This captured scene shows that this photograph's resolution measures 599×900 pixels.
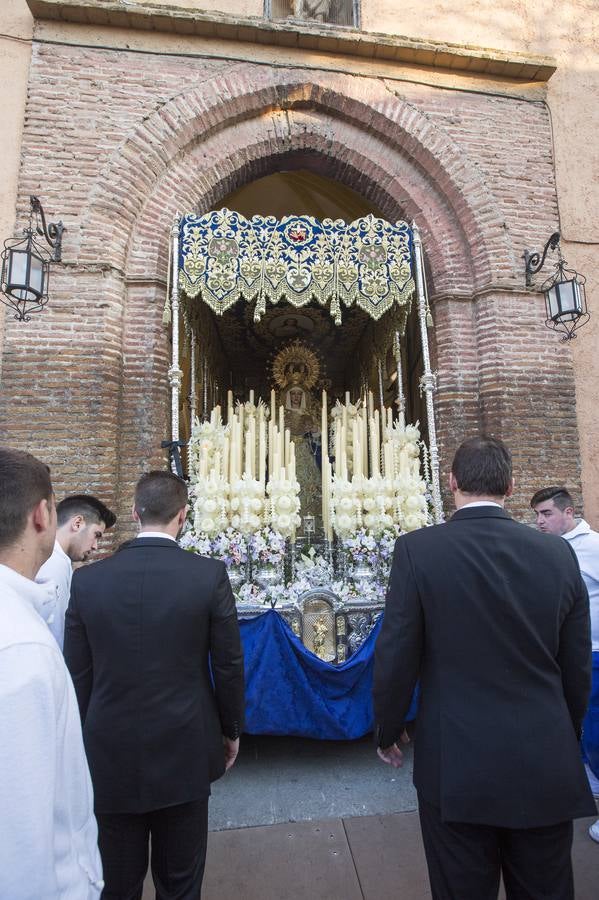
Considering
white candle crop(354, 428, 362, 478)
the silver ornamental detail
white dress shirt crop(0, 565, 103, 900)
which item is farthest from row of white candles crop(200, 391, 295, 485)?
white dress shirt crop(0, 565, 103, 900)

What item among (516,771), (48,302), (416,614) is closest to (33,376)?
(48,302)

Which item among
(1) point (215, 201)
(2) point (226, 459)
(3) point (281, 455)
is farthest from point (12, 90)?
(3) point (281, 455)

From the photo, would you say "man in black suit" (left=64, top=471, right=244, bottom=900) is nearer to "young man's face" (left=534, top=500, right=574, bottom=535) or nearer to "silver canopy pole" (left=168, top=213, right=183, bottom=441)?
"young man's face" (left=534, top=500, right=574, bottom=535)

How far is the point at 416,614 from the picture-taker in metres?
1.89

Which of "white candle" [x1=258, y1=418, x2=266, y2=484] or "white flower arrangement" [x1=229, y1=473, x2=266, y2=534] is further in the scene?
"white candle" [x1=258, y1=418, x2=266, y2=484]

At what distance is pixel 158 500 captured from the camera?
2.22 metres

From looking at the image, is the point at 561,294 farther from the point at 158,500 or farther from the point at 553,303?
the point at 158,500

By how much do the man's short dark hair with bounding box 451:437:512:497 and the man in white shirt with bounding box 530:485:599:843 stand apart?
1108 mm

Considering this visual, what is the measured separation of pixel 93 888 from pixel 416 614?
1184 millimetres

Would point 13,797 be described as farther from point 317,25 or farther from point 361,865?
point 317,25

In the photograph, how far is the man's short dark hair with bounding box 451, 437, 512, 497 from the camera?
2.02 m

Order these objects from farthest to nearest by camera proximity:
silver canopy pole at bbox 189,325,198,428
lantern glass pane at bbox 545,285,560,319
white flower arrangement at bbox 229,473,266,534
→ 1. silver canopy pole at bbox 189,325,198,428
2. lantern glass pane at bbox 545,285,560,319
3. white flower arrangement at bbox 229,473,266,534

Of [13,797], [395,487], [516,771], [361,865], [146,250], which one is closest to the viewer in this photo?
[13,797]

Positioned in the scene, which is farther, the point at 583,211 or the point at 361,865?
→ the point at 583,211
